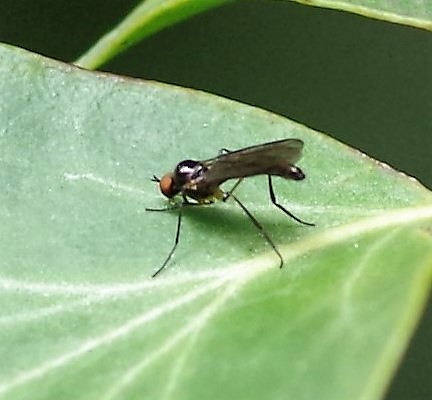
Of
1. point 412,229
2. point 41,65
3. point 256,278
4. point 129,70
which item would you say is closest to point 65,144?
point 41,65

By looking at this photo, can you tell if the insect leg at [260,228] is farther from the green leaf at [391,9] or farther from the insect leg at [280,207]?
the green leaf at [391,9]

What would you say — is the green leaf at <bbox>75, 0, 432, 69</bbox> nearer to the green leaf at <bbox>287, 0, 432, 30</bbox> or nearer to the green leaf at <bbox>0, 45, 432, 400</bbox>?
the green leaf at <bbox>287, 0, 432, 30</bbox>

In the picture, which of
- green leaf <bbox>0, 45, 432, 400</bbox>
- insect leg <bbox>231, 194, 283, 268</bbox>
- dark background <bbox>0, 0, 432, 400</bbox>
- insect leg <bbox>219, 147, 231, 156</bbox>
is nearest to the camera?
green leaf <bbox>0, 45, 432, 400</bbox>

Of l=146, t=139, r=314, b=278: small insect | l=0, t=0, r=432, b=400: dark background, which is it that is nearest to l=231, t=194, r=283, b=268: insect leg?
l=146, t=139, r=314, b=278: small insect

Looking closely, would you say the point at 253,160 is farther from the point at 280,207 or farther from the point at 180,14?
the point at 180,14

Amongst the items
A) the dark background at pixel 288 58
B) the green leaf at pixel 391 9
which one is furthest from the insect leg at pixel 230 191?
the dark background at pixel 288 58

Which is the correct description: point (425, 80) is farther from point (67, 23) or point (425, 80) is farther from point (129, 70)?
point (67, 23)
